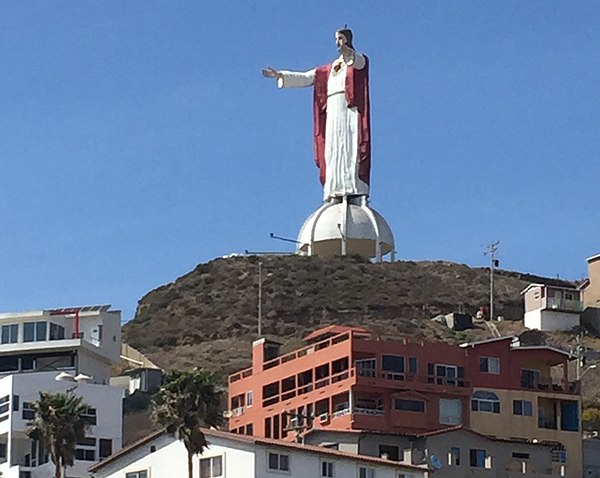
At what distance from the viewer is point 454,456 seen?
7450 cm

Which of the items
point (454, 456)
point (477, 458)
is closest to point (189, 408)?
point (454, 456)

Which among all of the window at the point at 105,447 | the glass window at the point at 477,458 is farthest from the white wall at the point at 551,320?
the window at the point at 105,447

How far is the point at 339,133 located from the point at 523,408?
169 feet

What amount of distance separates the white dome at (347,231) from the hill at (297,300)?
1.13m

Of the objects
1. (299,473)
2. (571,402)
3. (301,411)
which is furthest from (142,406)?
(299,473)

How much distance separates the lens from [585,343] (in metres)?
118

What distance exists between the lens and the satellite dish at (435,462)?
238 feet

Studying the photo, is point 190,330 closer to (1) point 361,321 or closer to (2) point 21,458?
(1) point 361,321

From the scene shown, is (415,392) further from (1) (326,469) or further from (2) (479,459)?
(1) (326,469)

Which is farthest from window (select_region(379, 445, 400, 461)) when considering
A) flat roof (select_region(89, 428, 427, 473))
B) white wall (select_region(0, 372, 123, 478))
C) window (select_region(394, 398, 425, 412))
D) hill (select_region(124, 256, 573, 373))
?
hill (select_region(124, 256, 573, 373))

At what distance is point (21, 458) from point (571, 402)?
939 inches

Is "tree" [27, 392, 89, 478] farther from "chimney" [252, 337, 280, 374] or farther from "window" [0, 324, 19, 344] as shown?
"window" [0, 324, 19, 344]

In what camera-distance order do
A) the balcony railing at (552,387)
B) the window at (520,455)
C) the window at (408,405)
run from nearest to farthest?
1. the window at (520,455)
2. the window at (408,405)
3. the balcony railing at (552,387)

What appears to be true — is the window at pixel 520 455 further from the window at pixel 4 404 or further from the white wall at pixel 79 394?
the window at pixel 4 404
